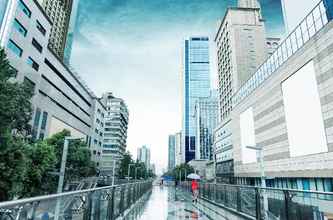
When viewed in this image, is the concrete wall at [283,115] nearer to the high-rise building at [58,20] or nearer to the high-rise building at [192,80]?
the high-rise building at [58,20]

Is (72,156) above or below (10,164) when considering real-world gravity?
above

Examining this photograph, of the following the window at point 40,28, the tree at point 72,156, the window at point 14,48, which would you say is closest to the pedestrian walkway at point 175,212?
the tree at point 72,156

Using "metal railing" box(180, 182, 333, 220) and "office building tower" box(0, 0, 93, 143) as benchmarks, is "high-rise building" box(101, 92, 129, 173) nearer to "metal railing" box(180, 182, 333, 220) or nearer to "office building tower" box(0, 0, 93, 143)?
"office building tower" box(0, 0, 93, 143)

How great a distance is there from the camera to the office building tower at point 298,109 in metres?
25.6

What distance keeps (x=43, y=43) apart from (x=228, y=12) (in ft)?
187

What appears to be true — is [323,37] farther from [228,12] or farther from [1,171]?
[228,12]

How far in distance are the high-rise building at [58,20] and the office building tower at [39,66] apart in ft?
93.5

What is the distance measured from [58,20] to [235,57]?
200 feet

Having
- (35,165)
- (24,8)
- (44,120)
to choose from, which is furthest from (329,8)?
(44,120)

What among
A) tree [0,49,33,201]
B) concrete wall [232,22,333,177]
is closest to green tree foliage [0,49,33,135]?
tree [0,49,33,201]

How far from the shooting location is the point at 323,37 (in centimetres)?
2594

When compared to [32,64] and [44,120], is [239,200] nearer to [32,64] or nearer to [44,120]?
[32,64]

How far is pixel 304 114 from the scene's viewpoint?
1142 inches

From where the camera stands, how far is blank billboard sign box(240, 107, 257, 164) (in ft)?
149
